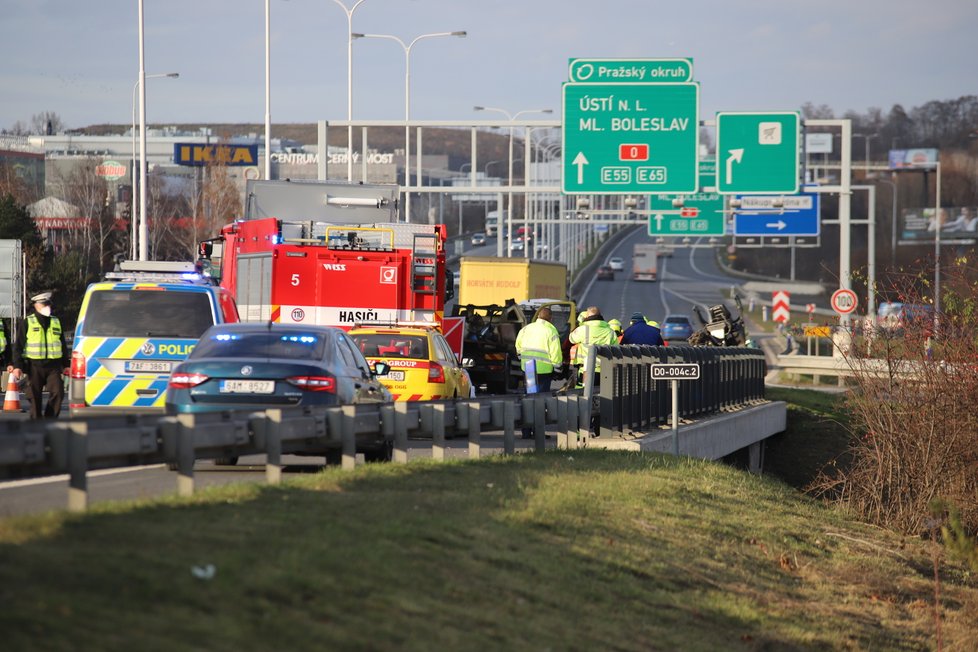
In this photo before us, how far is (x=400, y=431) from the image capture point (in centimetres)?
1278

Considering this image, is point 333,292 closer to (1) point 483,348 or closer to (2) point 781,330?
(1) point 483,348

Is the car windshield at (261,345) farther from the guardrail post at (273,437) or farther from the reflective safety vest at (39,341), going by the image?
the reflective safety vest at (39,341)

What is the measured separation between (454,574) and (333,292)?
14.7 meters

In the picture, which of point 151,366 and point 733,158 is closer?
point 151,366

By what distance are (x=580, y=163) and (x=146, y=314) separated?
19517mm

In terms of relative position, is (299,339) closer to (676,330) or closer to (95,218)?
(676,330)

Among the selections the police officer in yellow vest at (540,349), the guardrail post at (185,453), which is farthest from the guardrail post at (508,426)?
the guardrail post at (185,453)

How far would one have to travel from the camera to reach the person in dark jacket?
74.2ft

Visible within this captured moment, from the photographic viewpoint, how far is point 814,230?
55219 mm

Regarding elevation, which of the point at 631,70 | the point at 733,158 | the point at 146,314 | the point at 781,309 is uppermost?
the point at 631,70

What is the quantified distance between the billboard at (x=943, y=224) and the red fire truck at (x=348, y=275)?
3461 inches

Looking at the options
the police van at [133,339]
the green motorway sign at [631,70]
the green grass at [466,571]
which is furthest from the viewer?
the green motorway sign at [631,70]

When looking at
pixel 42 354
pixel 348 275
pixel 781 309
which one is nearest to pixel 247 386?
pixel 42 354

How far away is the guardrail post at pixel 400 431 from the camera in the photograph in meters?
12.8
